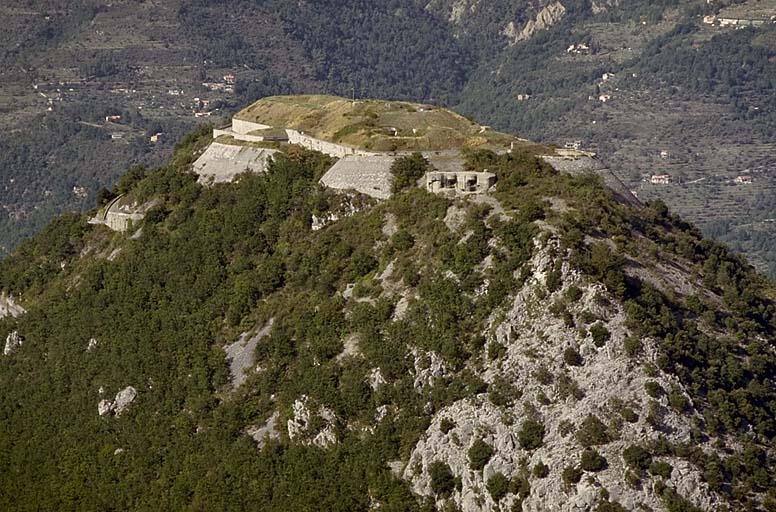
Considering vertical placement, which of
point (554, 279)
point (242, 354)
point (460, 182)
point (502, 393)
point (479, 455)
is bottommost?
point (242, 354)

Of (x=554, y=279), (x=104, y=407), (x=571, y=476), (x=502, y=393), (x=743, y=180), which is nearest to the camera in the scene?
(x=571, y=476)

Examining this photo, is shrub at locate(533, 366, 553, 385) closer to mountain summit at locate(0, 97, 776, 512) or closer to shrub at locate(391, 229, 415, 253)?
mountain summit at locate(0, 97, 776, 512)

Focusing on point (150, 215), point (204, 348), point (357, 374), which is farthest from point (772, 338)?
point (150, 215)

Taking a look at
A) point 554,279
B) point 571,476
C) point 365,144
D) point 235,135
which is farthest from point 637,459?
point 235,135

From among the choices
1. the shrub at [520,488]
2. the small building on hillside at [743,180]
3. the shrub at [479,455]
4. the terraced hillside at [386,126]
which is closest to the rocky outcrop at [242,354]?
the terraced hillside at [386,126]

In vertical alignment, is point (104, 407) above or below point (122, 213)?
below

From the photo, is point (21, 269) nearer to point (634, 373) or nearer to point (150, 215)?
point (150, 215)

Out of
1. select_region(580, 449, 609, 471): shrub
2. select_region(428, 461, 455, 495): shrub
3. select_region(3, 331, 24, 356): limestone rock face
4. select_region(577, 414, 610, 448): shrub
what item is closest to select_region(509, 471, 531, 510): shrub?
select_region(580, 449, 609, 471): shrub

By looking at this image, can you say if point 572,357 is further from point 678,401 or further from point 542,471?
point 542,471
